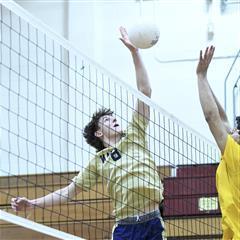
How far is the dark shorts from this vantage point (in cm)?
389

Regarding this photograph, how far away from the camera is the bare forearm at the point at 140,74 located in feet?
13.9

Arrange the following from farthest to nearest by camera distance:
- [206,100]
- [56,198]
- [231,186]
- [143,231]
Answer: [56,198], [143,231], [206,100], [231,186]

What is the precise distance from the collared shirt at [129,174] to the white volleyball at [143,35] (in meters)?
0.53

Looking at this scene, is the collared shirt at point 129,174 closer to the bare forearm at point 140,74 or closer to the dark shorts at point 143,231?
the dark shorts at point 143,231

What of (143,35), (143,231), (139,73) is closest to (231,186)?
(143,231)

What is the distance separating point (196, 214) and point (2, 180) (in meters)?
2.51

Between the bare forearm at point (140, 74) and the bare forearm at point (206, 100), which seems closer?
the bare forearm at point (206, 100)

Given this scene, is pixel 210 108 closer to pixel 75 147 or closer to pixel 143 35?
pixel 143 35

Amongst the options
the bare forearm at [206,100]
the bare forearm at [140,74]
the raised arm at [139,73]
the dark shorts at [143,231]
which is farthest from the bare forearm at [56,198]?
the bare forearm at [206,100]

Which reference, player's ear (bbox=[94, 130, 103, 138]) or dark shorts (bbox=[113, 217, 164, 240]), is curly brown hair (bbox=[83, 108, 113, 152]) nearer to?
player's ear (bbox=[94, 130, 103, 138])

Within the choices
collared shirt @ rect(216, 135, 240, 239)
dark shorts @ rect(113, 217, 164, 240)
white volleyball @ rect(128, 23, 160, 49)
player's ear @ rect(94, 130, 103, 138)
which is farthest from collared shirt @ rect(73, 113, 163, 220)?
collared shirt @ rect(216, 135, 240, 239)

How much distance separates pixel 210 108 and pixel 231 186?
405 millimetres

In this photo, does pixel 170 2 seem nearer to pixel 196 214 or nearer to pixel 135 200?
pixel 196 214

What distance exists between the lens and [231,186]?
3223 mm
